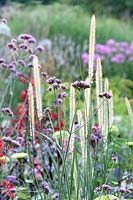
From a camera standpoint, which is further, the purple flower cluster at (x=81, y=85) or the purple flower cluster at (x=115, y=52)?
the purple flower cluster at (x=115, y=52)

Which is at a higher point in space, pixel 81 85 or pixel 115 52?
pixel 115 52

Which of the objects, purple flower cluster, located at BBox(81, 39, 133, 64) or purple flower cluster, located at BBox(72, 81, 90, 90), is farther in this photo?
purple flower cluster, located at BBox(81, 39, 133, 64)

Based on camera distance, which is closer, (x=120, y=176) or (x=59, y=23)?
(x=120, y=176)

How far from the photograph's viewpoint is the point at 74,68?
920 cm

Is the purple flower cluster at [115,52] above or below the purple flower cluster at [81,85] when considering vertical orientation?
above

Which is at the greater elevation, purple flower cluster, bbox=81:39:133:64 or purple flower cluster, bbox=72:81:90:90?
purple flower cluster, bbox=81:39:133:64

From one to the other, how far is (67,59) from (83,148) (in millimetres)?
7614

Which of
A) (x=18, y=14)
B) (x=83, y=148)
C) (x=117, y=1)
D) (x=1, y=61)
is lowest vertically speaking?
(x=83, y=148)

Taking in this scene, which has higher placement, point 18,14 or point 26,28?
point 18,14

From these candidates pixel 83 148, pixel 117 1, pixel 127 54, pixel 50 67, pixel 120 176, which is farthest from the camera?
pixel 117 1

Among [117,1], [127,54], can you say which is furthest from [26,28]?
[117,1]

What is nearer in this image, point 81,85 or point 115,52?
point 81,85

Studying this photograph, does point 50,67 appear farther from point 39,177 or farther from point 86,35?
point 39,177

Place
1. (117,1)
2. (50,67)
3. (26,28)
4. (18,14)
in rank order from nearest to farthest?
(50,67)
(26,28)
(18,14)
(117,1)
